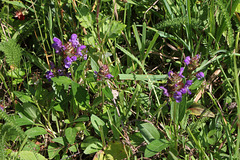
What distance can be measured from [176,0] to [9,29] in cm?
160

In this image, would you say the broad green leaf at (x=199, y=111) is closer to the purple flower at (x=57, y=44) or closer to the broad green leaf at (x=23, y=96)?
the purple flower at (x=57, y=44)

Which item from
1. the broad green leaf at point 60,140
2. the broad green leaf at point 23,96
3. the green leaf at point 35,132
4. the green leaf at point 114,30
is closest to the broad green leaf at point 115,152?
the broad green leaf at point 60,140

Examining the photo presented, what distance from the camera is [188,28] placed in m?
2.28

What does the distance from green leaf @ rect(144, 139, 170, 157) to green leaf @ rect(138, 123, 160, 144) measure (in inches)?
2.4

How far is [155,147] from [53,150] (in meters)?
0.78

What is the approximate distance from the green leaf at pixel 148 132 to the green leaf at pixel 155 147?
2.4 inches

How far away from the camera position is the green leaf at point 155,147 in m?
1.75

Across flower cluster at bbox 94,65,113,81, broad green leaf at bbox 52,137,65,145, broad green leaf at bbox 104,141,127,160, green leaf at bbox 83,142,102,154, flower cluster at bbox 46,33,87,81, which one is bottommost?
broad green leaf at bbox 104,141,127,160

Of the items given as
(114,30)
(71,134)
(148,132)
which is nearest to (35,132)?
(71,134)

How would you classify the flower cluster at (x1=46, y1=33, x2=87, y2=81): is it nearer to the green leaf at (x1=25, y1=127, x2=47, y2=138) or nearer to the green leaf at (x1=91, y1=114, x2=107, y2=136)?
the green leaf at (x1=91, y1=114, x2=107, y2=136)

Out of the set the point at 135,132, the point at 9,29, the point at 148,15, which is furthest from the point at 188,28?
the point at 9,29

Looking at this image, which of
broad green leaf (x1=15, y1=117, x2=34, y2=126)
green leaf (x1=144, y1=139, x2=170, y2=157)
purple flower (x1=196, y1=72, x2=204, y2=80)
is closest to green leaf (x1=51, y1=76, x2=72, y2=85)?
broad green leaf (x1=15, y1=117, x2=34, y2=126)

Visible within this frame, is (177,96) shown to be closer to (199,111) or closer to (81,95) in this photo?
(199,111)

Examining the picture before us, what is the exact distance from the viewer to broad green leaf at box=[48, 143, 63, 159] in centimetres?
196
